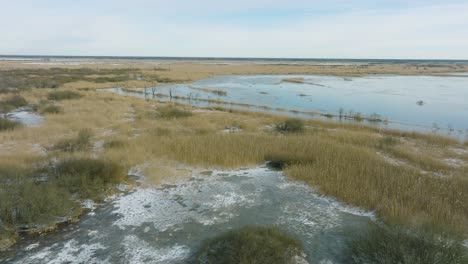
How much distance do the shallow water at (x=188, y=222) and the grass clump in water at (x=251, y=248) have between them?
380 millimetres

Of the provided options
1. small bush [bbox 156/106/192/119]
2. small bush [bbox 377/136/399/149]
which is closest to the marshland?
small bush [bbox 377/136/399/149]

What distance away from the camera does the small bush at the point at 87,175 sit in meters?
8.89

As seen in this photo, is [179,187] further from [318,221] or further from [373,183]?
[373,183]

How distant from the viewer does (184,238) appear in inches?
270

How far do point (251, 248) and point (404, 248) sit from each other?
2702mm

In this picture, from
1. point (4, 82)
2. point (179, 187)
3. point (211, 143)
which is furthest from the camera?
point (4, 82)

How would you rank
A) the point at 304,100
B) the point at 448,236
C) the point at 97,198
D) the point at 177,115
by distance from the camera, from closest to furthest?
the point at 448,236 → the point at 97,198 → the point at 177,115 → the point at 304,100

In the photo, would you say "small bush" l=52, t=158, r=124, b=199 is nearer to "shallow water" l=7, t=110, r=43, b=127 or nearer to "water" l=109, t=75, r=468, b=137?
"shallow water" l=7, t=110, r=43, b=127

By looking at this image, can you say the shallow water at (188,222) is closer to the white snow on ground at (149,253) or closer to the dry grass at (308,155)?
the white snow on ground at (149,253)

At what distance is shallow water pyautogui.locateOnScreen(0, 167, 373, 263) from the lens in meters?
6.29

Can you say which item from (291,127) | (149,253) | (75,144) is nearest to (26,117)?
(75,144)

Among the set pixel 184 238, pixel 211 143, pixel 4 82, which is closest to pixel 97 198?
pixel 184 238

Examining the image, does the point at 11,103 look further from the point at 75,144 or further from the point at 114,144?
the point at 114,144

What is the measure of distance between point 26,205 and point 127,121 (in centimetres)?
1344
